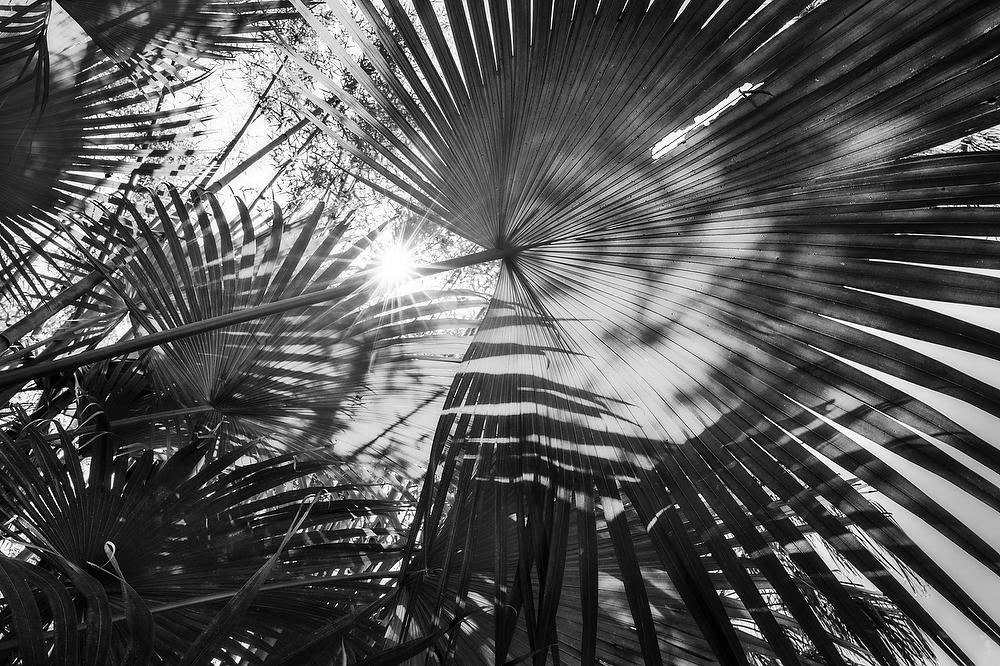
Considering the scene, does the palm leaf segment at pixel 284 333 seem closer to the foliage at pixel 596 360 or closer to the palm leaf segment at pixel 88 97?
the foliage at pixel 596 360

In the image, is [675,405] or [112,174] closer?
[675,405]

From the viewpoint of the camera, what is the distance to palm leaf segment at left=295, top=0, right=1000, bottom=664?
898 millimetres

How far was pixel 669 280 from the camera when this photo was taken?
1.20 m

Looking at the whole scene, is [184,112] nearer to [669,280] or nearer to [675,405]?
[669,280]

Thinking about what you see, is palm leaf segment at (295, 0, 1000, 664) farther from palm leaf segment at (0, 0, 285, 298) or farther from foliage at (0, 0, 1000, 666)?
palm leaf segment at (0, 0, 285, 298)

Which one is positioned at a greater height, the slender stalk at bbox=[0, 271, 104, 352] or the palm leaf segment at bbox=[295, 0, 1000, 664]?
the slender stalk at bbox=[0, 271, 104, 352]

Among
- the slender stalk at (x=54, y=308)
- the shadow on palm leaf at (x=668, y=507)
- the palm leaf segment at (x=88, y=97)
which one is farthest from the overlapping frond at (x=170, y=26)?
the shadow on palm leaf at (x=668, y=507)

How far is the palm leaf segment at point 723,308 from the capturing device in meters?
0.90

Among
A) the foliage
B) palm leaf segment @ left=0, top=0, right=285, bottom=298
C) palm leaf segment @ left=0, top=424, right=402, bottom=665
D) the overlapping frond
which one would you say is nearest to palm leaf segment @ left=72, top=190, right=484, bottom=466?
the foliage

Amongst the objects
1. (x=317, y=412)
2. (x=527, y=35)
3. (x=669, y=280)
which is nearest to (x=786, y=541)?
(x=669, y=280)

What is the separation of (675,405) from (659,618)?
1.55ft

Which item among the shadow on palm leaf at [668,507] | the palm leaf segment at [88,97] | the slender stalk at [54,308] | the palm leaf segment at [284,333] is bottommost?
the shadow on palm leaf at [668,507]

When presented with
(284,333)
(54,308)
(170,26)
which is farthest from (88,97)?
(284,333)

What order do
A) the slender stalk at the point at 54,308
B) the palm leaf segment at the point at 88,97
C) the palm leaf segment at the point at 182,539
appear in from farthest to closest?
the slender stalk at the point at 54,308
the palm leaf segment at the point at 88,97
the palm leaf segment at the point at 182,539
